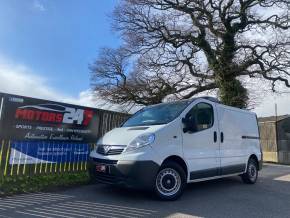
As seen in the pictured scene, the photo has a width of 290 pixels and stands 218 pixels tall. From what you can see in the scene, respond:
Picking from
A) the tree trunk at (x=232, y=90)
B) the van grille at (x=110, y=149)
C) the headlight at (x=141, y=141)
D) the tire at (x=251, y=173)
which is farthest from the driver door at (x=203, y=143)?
the tree trunk at (x=232, y=90)

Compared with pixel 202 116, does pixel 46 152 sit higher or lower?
lower

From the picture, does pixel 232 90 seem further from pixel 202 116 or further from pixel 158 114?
pixel 158 114

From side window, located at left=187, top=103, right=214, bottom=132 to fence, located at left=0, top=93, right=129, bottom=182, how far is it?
3601 mm

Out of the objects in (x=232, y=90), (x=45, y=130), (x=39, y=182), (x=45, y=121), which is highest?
(x=232, y=90)

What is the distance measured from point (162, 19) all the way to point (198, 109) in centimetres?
1583

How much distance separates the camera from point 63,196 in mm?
6668

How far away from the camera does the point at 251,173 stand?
30.3ft

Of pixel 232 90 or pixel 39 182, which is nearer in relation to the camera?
pixel 39 182

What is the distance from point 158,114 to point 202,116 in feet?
3.54

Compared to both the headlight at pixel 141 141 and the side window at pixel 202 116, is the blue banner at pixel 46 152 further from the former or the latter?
the side window at pixel 202 116

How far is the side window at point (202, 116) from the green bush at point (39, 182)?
3.29 m

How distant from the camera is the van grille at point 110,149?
6316 mm

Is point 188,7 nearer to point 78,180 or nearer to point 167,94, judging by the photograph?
point 167,94

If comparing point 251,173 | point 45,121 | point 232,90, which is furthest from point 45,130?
point 232,90
